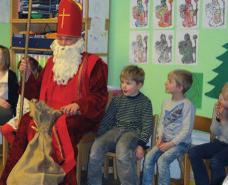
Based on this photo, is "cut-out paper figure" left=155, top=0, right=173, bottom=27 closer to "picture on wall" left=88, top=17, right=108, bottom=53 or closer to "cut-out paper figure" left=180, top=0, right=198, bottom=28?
"cut-out paper figure" left=180, top=0, right=198, bottom=28

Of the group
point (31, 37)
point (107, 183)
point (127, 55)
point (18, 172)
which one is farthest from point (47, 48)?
point (18, 172)

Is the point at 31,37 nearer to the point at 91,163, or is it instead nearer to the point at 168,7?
the point at 168,7

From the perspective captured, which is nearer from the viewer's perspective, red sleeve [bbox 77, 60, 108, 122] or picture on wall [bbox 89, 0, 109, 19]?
red sleeve [bbox 77, 60, 108, 122]

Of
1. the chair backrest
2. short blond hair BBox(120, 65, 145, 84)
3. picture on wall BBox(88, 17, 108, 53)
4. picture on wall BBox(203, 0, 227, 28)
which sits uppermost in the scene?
picture on wall BBox(203, 0, 227, 28)

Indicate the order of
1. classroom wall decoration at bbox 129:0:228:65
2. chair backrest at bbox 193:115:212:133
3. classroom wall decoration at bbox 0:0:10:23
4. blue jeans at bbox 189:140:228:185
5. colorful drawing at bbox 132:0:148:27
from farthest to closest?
1. classroom wall decoration at bbox 0:0:10:23
2. colorful drawing at bbox 132:0:148:27
3. classroom wall decoration at bbox 129:0:228:65
4. chair backrest at bbox 193:115:212:133
5. blue jeans at bbox 189:140:228:185

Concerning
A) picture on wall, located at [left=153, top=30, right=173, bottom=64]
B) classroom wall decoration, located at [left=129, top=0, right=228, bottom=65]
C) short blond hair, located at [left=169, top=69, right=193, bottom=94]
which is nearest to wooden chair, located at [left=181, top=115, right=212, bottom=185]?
short blond hair, located at [left=169, top=69, right=193, bottom=94]

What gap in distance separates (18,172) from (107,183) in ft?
3.29

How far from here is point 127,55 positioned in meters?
4.16

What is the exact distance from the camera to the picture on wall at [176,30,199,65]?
3666 millimetres

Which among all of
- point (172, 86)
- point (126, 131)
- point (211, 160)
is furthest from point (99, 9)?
point (211, 160)

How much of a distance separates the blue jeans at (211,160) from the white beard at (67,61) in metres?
1.01

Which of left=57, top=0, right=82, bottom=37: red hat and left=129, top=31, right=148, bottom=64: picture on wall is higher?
left=57, top=0, right=82, bottom=37: red hat

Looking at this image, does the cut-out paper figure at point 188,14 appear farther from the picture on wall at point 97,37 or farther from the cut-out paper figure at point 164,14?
the picture on wall at point 97,37

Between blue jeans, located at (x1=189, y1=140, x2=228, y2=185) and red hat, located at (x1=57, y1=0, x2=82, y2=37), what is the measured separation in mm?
1184
